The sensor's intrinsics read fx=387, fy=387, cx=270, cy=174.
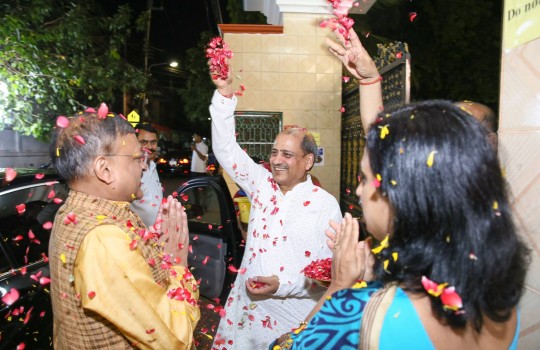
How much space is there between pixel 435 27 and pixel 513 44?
10.7 metres

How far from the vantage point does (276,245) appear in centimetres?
286

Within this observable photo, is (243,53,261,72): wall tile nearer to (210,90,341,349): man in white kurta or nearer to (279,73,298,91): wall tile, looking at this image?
(279,73,298,91): wall tile

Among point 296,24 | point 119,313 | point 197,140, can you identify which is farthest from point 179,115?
point 119,313

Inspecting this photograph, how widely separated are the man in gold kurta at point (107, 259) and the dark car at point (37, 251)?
1089 millimetres

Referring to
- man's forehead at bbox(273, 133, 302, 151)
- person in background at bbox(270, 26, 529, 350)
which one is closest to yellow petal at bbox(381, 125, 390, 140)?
person in background at bbox(270, 26, 529, 350)

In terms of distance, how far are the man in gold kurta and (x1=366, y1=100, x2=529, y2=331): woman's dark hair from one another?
103 centimetres

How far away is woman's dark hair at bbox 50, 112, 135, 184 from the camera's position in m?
1.83

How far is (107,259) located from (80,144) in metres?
0.59

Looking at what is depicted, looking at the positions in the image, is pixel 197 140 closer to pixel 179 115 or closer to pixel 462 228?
pixel 462 228

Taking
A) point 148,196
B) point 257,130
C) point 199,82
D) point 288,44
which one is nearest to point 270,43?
point 288,44

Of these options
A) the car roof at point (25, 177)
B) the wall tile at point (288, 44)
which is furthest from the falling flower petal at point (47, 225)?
the wall tile at point (288, 44)

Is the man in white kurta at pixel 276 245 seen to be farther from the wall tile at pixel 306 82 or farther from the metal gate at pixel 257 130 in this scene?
the wall tile at pixel 306 82

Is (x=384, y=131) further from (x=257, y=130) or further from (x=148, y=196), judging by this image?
(x=257, y=130)

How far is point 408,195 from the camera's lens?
3.82ft
